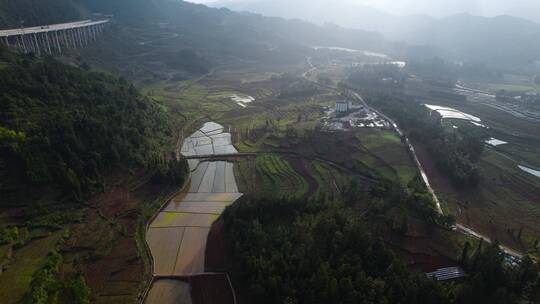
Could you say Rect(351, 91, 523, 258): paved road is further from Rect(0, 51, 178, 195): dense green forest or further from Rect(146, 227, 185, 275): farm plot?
Rect(0, 51, 178, 195): dense green forest

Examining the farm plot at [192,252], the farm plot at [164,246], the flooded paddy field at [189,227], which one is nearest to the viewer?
the flooded paddy field at [189,227]

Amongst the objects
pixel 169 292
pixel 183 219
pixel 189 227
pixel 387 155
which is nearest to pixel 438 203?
pixel 387 155

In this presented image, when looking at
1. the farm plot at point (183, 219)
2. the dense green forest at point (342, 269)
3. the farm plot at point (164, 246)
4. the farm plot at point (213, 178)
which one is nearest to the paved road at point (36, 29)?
the farm plot at point (213, 178)

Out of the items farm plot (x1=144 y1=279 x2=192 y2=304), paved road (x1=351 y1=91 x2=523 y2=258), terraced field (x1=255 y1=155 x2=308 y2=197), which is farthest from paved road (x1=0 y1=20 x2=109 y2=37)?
paved road (x1=351 y1=91 x2=523 y2=258)

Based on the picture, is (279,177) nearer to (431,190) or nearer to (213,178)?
(213,178)

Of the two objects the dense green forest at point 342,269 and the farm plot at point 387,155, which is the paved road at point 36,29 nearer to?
the dense green forest at point 342,269

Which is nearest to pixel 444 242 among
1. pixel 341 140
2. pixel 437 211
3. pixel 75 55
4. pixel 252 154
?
pixel 437 211
